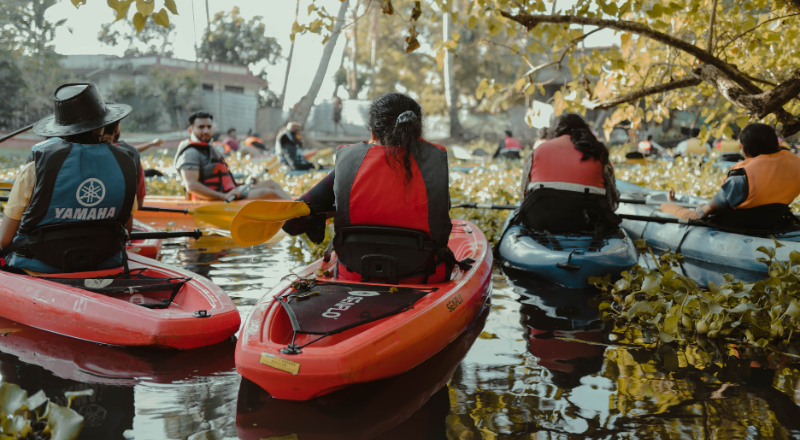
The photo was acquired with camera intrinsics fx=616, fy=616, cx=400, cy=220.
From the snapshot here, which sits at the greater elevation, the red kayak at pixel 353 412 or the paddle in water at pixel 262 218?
the paddle in water at pixel 262 218

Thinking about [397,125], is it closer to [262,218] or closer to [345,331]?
[262,218]

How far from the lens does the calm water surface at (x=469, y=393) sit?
101 inches

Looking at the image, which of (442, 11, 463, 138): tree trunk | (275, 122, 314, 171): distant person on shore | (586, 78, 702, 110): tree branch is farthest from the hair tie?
(442, 11, 463, 138): tree trunk

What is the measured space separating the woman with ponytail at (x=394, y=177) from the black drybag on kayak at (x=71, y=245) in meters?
1.55

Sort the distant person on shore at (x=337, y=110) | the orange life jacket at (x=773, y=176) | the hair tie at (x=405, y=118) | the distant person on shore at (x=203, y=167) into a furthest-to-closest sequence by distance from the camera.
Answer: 1. the distant person on shore at (x=337, y=110)
2. the distant person on shore at (x=203, y=167)
3. the orange life jacket at (x=773, y=176)
4. the hair tie at (x=405, y=118)

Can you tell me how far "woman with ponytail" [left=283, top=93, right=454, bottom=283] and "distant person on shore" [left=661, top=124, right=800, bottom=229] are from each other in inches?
112

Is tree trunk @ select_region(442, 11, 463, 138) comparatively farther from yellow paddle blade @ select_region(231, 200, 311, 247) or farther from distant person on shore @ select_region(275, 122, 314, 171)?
yellow paddle blade @ select_region(231, 200, 311, 247)

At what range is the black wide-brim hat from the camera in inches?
149

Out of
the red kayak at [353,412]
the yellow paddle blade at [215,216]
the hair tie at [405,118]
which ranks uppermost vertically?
the hair tie at [405,118]

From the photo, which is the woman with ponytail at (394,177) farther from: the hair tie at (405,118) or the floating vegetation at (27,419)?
the floating vegetation at (27,419)

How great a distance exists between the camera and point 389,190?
335 centimetres

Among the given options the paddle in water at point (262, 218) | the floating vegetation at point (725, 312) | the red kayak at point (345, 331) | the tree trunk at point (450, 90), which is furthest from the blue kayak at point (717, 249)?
the tree trunk at point (450, 90)

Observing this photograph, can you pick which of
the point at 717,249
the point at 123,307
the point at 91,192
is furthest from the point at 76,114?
the point at 717,249

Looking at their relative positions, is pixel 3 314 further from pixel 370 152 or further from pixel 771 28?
pixel 771 28
